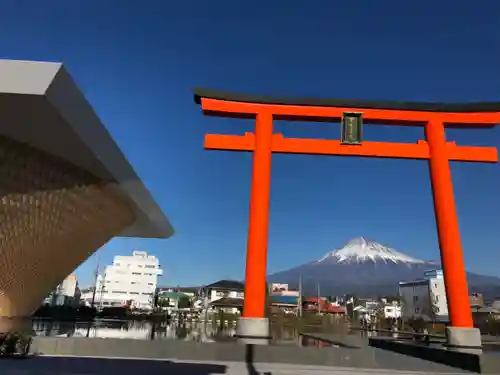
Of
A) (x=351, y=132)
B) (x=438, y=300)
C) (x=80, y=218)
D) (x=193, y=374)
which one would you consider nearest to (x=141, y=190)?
(x=80, y=218)

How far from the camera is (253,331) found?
10562mm

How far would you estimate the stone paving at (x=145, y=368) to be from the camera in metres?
7.47

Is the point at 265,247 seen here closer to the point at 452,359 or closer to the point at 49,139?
the point at 452,359

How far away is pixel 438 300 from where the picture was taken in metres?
54.9

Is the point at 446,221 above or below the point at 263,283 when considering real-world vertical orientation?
above

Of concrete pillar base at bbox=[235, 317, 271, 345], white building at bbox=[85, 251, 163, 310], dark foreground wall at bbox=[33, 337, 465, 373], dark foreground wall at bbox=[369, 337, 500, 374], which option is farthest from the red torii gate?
white building at bbox=[85, 251, 163, 310]

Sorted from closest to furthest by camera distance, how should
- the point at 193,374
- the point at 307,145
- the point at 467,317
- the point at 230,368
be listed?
the point at 193,374 < the point at 230,368 < the point at 467,317 < the point at 307,145

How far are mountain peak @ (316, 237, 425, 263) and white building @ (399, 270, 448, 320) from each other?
104493 millimetres

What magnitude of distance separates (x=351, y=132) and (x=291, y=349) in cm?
657

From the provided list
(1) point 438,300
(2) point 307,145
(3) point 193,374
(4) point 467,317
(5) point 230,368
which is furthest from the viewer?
(1) point 438,300

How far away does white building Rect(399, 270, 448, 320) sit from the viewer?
53.8 metres

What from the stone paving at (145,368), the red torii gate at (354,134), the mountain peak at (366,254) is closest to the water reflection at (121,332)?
the stone paving at (145,368)

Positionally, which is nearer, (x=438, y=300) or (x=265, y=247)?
(x=265, y=247)

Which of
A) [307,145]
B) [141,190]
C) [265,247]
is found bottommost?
[265,247]
